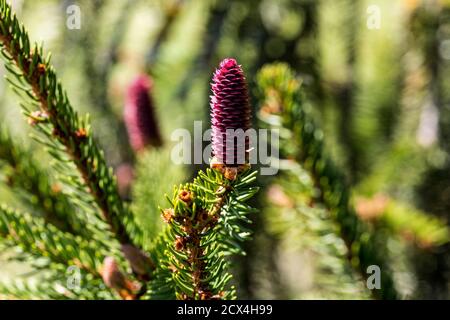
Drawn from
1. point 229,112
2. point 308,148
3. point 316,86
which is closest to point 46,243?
point 229,112

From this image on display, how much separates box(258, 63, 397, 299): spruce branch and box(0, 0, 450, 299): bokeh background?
211mm

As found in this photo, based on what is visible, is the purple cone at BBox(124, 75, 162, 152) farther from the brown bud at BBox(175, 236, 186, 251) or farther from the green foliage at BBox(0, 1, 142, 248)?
the brown bud at BBox(175, 236, 186, 251)

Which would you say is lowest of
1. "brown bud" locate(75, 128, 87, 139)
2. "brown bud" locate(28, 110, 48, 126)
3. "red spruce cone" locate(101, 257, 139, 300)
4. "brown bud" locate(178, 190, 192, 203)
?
"red spruce cone" locate(101, 257, 139, 300)

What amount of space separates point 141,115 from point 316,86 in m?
0.55

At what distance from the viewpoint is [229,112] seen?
477mm

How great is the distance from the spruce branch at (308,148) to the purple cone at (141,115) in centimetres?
20

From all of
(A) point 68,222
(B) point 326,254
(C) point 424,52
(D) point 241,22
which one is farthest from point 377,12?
(A) point 68,222

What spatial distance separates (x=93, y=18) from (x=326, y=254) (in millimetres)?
912

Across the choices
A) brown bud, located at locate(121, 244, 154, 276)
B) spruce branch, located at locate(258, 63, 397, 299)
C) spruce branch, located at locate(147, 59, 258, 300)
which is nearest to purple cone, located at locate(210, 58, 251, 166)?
spruce branch, located at locate(147, 59, 258, 300)

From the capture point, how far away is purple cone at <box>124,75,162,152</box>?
3.05ft

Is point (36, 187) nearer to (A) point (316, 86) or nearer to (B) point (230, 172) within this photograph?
(B) point (230, 172)

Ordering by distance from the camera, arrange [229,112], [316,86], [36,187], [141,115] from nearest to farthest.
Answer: [229,112], [36,187], [141,115], [316,86]

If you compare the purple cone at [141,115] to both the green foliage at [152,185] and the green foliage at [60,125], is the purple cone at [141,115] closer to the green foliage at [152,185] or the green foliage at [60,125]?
the green foliage at [152,185]

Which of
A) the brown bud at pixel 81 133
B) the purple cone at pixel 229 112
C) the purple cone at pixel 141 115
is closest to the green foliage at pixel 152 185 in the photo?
the purple cone at pixel 141 115
